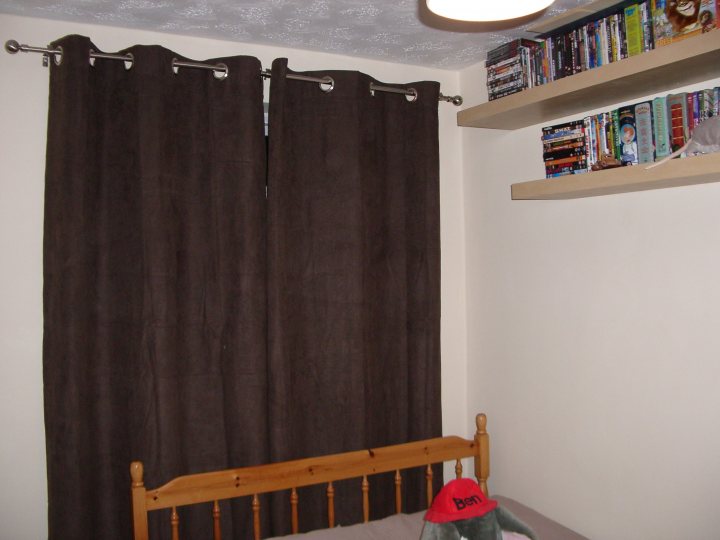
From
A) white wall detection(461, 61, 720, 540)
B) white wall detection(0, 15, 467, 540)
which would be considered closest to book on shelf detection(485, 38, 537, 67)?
white wall detection(461, 61, 720, 540)

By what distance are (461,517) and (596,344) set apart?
0.98 meters

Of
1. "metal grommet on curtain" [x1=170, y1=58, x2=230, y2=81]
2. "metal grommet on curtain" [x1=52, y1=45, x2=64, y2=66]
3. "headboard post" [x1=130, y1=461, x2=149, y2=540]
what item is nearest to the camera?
"headboard post" [x1=130, y1=461, x2=149, y2=540]

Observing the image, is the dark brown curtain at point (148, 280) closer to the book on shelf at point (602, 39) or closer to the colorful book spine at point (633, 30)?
the book on shelf at point (602, 39)

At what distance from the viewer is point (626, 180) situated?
6.37 feet

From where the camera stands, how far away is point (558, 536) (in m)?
2.18

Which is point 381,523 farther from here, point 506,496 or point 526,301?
point 526,301

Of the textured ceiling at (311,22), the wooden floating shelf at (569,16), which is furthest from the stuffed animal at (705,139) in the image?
the textured ceiling at (311,22)

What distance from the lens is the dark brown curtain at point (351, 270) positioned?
2453mm

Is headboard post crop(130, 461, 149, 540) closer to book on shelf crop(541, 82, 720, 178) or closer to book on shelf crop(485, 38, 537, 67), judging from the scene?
book on shelf crop(541, 82, 720, 178)

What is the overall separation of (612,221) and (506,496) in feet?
4.31

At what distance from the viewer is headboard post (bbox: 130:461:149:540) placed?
2055 mm

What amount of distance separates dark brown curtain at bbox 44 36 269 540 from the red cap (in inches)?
36.2

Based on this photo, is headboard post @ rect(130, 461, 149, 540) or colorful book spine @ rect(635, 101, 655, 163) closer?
colorful book spine @ rect(635, 101, 655, 163)

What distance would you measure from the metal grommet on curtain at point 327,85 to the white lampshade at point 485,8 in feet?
4.14
